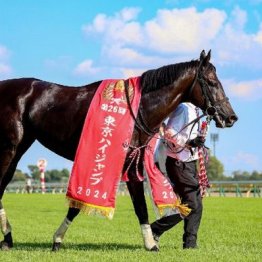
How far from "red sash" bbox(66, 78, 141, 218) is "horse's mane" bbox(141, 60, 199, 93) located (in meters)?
0.22

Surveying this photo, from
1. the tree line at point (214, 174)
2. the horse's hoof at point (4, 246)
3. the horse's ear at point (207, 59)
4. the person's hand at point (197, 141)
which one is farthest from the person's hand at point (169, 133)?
the tree line at point (214, 174)

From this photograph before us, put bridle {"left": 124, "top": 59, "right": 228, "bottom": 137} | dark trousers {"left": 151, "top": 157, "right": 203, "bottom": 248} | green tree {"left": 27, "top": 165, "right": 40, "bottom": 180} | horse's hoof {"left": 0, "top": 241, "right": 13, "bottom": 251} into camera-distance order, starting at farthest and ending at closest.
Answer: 1. green tree {"left": 27, "top": 165, "right": 40, "bottom": 180}
2. dark trousers {"left": 151, "top": 157, "right": 203, "bottom": 248}
3. horse's hoof {"left": 0, "top": 241, "right": 13, "bottom": 251}
4. bridle {"left": 124, "top": 59, "right": 228, "bottom": 137}

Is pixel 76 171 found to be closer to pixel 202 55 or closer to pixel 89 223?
pixel 202 55

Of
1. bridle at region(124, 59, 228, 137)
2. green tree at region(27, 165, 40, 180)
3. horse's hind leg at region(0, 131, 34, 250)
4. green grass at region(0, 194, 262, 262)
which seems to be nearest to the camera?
green grass at region(0, 194, 262, 262)

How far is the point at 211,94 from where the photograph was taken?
8781 millimetres

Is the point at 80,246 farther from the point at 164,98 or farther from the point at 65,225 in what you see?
the point at 164,98

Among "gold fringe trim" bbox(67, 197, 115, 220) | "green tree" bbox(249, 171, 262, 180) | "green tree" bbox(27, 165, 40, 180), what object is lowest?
"gold fringe trim" bbox(67, 197, 115, 220)

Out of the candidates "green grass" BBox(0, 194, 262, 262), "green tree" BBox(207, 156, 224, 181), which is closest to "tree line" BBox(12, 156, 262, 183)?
"green tree" BBox(207, 156, 224, 181)

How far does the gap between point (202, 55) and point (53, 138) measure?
2238 mm

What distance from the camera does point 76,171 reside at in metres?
8.66

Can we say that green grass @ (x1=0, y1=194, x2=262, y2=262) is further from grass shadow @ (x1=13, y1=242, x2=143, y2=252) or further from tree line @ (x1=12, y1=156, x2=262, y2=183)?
tree line @ (x1=12, y1=156, x2=262, y2=183)

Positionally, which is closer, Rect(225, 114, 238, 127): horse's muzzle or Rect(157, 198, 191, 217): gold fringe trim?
Rect(225, 114, 238, 127): horse's muzzle

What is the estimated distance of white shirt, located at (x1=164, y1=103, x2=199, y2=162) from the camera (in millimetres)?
9336

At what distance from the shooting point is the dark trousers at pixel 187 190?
944 cm
